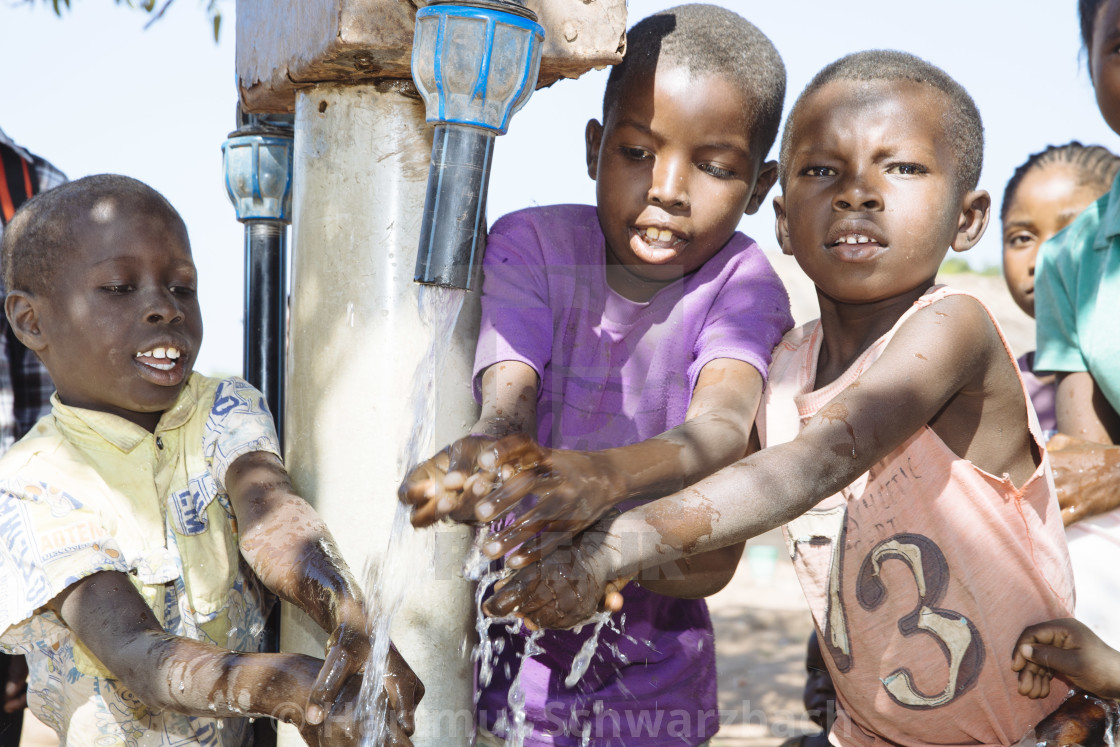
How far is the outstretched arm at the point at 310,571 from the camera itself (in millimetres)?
1470

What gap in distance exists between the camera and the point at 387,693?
4.85 feet

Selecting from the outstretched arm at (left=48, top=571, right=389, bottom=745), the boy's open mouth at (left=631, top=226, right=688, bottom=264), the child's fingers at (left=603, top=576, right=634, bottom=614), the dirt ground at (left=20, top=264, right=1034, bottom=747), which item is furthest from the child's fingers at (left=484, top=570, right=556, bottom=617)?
the dirt ground at (left=20, top=264, right=1034, bottom=747)

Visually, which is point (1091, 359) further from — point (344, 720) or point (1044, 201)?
point (344, 720)

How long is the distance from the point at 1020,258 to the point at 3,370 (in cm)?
338

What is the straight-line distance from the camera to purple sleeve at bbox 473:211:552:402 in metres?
1.75

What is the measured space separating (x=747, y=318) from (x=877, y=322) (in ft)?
0.93

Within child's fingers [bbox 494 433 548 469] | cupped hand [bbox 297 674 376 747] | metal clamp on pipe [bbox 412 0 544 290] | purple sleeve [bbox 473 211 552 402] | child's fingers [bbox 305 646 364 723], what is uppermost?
metal clamp on pipe [bbox 412 0 544 290]

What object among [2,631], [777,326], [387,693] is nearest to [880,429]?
[777,326]

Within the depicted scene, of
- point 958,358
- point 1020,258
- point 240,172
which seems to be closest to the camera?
point 958,358

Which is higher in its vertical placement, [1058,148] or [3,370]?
[1058,148]

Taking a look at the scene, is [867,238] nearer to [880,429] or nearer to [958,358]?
[958,358]

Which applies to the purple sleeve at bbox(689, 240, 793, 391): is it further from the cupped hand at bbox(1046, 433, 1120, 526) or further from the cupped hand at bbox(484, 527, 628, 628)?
the cupped hand at bbox(1046, 433, 1120, 526)

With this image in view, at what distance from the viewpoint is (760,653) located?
18.5 feet

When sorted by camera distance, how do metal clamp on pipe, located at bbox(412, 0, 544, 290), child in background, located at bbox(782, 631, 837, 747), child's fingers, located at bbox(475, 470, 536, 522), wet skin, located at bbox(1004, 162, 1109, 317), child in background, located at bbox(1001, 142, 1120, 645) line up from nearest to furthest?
child's fingers, located at bbox(475, 470, 536, 522) → metal clamp on pipe, located at bbox(412, 0, 544, 290) → child in background, located at bbox(782, 631, 837, 747) → child in background, located at bbox(1001, 142, 1120, 645) → wet skin, located at bbox(1004, 162, 1109, 317)
